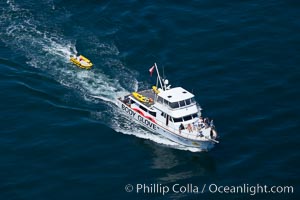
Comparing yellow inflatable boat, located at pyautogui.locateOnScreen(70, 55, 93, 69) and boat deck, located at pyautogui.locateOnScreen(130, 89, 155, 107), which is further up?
yellow inflatable boat, located at pyautogui.locateOnScreen(70, 55, 93, 69)

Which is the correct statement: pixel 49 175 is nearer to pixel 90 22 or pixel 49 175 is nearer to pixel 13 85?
pixel 13 85

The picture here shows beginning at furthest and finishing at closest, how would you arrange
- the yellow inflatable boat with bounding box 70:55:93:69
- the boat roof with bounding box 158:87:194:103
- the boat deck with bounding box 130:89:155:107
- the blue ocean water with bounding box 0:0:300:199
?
the yellow inflatable boat with bounding box 70:55:93:69 → the boat deck with bounding box 130:89:155:107 → the boat roof with bounding box 158:87:194:103 → the blue ocean water with bounding box 0:0:300:199

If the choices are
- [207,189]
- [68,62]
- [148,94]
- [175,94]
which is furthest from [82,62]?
[207,189]

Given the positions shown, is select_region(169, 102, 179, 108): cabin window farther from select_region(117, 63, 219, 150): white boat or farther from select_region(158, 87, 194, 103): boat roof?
select_region(158, 87, 194, 103): boat roof

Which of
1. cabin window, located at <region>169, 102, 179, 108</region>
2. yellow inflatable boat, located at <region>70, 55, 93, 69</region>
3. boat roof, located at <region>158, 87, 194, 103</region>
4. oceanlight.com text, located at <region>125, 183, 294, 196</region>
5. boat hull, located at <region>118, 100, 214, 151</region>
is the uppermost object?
yellow inflatable boat, located at <region>70, 55, 93, 69</region>

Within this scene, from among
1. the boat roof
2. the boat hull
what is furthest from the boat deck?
the boat roof

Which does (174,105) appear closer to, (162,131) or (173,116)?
(173,116)

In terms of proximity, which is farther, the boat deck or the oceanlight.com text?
the boat deck

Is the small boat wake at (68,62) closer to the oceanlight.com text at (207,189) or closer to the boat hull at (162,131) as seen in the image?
the boat hull at (162,131)
